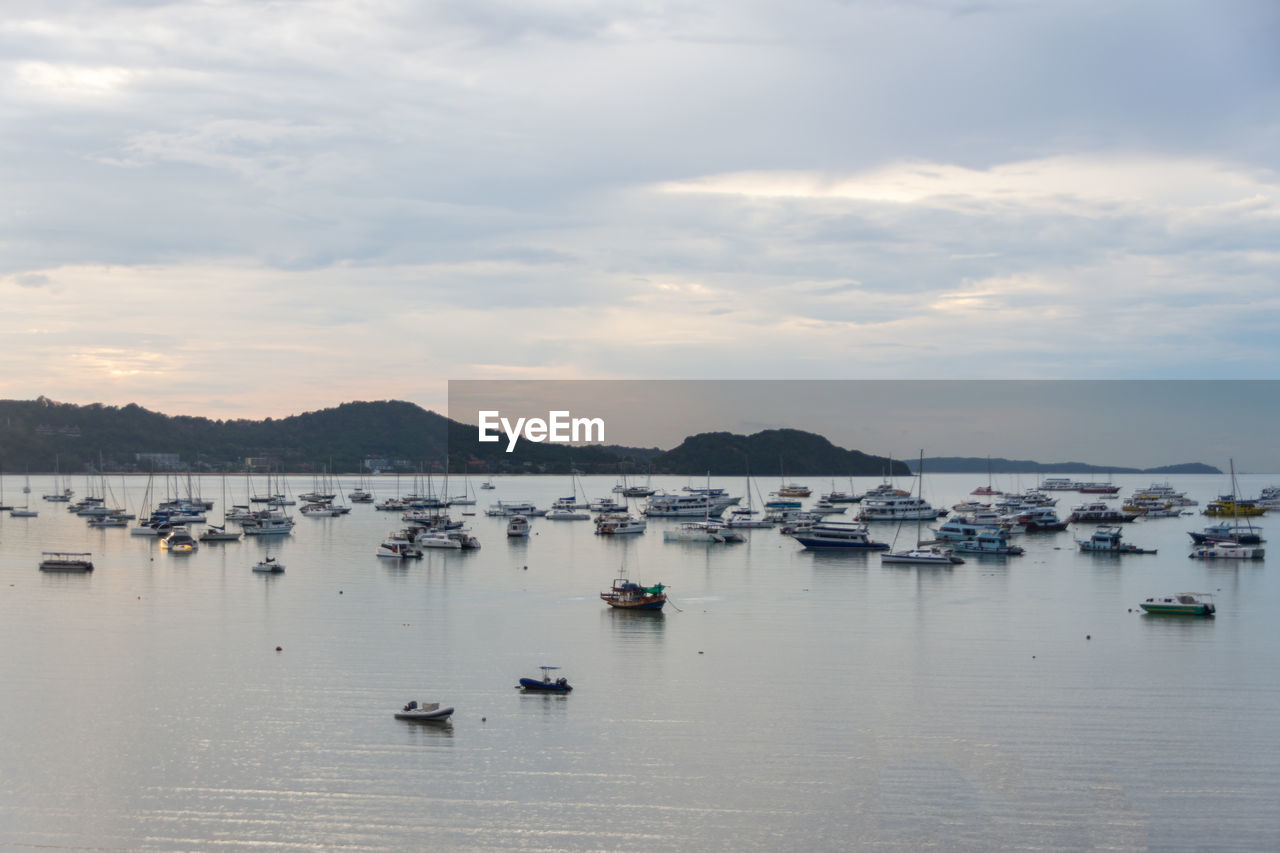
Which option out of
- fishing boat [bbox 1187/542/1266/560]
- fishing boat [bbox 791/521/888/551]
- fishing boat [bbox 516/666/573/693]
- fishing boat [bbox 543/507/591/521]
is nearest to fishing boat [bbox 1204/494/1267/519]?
fishing boat [bbox 1187/542/1266/560]

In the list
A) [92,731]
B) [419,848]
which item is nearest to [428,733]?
[419,848]

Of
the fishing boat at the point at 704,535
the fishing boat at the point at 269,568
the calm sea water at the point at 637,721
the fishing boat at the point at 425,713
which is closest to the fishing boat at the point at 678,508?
the fishing boat at the point at 704,535

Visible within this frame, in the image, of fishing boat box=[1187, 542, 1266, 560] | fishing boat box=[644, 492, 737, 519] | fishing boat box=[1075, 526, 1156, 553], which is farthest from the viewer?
fishing boat box=[644, 492, 737, 519]

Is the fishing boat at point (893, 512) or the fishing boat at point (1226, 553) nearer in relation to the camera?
the fishing boat at point (1226, 553)

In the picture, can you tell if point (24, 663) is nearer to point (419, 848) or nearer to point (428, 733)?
point (428, 733)

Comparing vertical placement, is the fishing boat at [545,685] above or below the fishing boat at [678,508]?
below

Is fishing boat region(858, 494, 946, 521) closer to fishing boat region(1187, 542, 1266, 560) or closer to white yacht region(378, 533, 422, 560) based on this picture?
fishing boat region(1187, 542, 1266, 560)

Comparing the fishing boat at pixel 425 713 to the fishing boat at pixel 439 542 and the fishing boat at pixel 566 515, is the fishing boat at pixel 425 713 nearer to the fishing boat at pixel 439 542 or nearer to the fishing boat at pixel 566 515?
the fishing boat at pixel 439 542
